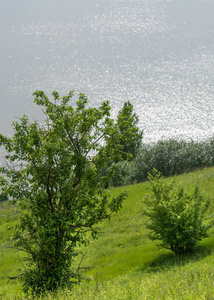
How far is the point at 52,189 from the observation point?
11.3 meters

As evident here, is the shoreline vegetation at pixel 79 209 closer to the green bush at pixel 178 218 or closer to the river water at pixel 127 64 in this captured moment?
the green bush at pixel 178 218

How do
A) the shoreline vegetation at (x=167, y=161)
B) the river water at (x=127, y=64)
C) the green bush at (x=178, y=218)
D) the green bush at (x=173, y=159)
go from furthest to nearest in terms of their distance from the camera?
1. the river water at (x=127, y=64)
2. the green bush at (x=173, y=159)
3. the shoreline vegetation at (x=167, y=161)
4. the green bush at (x=178, y=218)

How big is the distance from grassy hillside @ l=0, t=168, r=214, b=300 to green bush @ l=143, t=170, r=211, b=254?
0.68 m

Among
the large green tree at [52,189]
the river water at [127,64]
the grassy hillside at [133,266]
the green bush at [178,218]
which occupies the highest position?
the river water at [127,64]

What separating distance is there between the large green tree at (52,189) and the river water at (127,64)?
7157 cm

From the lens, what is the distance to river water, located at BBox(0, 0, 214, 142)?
9406cm

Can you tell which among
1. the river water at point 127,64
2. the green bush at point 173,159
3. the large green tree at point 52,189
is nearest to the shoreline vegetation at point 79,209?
the large green tree at point 52,189

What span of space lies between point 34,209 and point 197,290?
221 inches

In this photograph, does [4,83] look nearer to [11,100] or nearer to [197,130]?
[11,100]

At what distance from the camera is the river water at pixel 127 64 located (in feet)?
309

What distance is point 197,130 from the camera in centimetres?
8500

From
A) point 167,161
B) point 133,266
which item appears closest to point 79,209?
point 133,266

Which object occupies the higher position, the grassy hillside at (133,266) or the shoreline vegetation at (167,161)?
the shoreline vegetation at (167,161)

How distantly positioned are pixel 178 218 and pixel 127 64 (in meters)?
121
